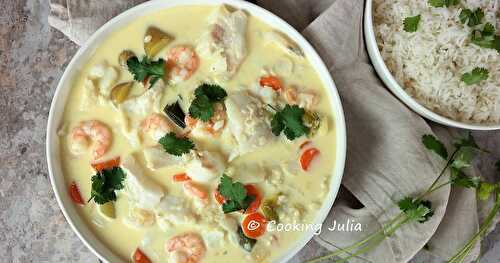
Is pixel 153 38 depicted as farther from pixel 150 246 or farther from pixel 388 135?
pixel 388 135

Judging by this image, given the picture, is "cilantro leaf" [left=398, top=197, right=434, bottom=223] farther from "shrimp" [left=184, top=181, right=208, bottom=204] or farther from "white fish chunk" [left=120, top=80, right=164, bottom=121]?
"white fish chunk" [left=120, top=80, right=164, bottom=121]

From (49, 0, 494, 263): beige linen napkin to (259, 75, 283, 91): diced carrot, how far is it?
300 mm

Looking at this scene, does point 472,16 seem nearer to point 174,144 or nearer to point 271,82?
point 271,82

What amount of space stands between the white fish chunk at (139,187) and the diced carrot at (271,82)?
556 mm

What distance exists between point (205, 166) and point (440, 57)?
3.46 feet

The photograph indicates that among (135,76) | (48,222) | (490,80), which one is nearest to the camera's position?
(135,76)

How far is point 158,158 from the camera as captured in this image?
196cm

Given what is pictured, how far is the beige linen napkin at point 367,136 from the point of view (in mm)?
2178

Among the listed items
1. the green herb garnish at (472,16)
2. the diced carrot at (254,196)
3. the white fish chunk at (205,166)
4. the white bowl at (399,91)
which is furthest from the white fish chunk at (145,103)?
the green herb garnish at (472,16)

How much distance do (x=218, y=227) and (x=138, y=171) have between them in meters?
0.37

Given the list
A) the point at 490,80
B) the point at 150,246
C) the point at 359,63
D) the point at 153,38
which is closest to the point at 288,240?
the point at 150,246

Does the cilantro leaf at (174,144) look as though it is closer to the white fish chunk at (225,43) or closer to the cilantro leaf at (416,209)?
the white fish chunk at (225,43)

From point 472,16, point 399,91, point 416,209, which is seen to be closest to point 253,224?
point 416,209

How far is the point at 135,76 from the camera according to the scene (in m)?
1.95
